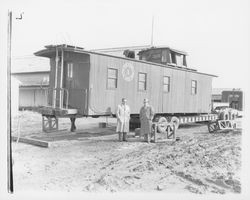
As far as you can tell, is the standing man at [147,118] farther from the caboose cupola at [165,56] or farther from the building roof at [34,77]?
the building roof at [34,77]

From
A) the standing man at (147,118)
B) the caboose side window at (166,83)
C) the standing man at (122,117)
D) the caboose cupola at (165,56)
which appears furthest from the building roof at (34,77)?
the standing man at (147,118)

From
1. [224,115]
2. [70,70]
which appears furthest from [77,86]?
[224,115]

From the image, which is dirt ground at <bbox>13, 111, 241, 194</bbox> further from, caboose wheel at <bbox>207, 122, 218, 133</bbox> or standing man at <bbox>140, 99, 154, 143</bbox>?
caboose wheel at <bbox>207, 122, 218, 133</bbox>

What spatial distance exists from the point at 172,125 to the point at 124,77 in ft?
8.96

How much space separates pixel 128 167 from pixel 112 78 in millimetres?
5360

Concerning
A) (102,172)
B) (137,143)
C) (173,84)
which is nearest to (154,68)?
(173,84)

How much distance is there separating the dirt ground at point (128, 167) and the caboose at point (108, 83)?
1.54 metres

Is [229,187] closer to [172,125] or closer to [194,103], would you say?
[172,125]

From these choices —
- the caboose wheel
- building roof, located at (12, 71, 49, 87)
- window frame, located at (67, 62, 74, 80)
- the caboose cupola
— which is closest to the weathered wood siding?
the caboose cupola

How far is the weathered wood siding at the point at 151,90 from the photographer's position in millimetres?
12227

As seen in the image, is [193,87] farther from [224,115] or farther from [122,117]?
[122,117]

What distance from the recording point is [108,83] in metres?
12.7

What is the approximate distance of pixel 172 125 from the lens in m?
13.4

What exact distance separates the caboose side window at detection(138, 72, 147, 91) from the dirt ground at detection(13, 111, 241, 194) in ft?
10.5
